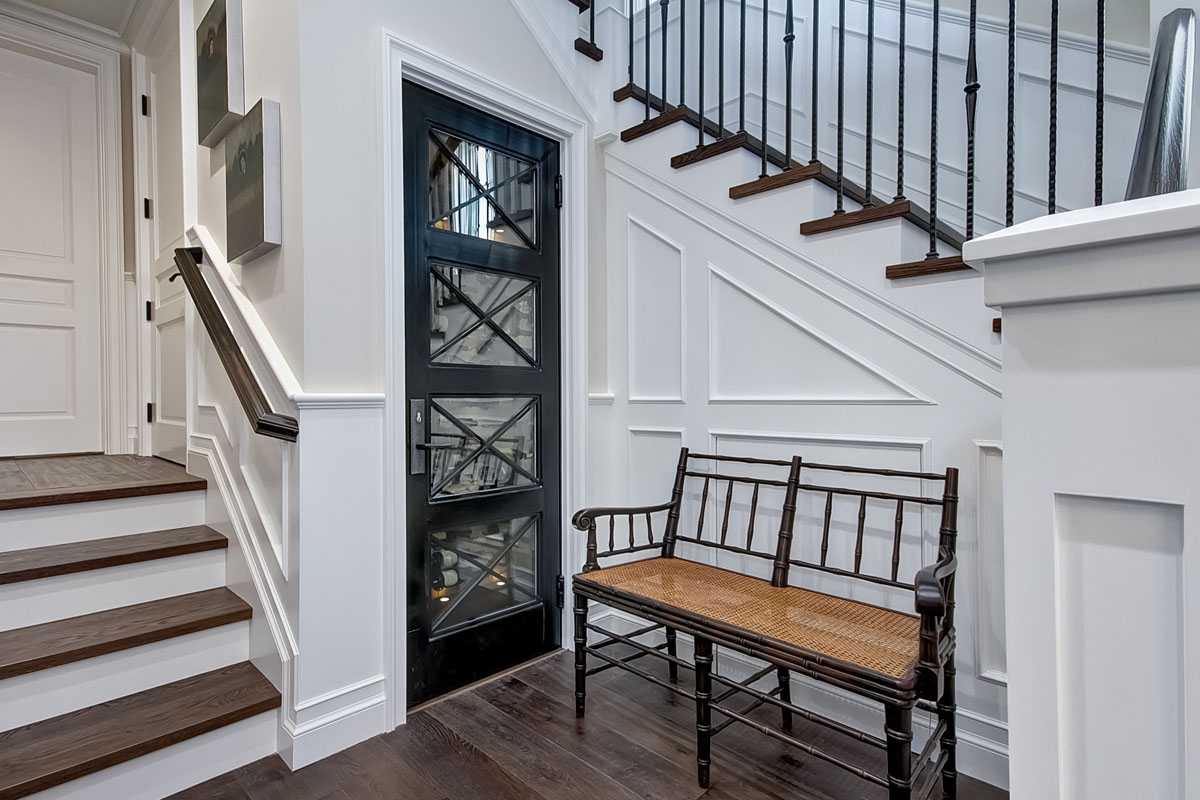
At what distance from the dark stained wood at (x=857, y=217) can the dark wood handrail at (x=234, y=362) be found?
166 centimetres

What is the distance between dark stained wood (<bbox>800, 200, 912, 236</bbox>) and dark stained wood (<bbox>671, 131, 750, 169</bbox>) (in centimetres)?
42

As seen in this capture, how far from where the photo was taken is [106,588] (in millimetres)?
1901

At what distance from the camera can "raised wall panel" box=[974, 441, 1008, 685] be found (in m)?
1.65

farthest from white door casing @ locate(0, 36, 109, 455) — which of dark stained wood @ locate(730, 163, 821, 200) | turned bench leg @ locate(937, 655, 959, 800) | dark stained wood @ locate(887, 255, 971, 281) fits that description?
turned bench leg @ locate(937, 655, 959, 800)

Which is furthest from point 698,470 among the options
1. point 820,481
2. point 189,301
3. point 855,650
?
point 189,301

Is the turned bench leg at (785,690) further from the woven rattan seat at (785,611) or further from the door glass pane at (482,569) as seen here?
the door glass pane at (482,569)

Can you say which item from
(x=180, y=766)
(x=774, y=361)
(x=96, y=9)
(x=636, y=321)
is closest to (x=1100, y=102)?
(x=774, y=361)

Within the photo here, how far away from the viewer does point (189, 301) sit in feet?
8.44

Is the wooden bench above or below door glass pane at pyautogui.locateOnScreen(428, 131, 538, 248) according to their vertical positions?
below

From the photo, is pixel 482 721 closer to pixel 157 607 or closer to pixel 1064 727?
pixel 157 607

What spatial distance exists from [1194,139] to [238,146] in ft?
8.27

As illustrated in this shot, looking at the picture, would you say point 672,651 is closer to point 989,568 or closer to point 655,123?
point 989,568

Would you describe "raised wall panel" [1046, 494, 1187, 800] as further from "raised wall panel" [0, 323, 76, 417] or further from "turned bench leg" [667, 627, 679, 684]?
"raised wall panel" [0, 323, 76, 417]

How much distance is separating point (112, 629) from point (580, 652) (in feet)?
4.49
